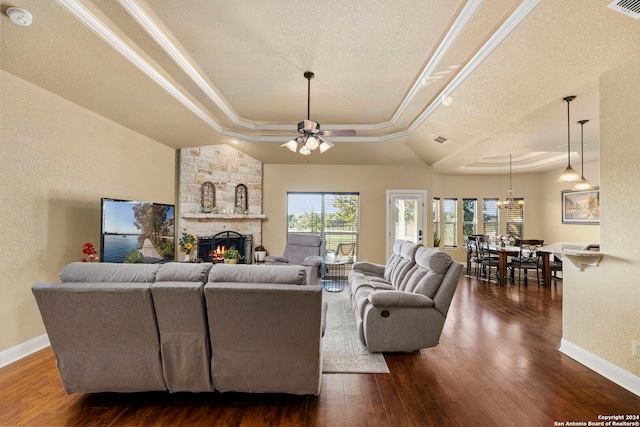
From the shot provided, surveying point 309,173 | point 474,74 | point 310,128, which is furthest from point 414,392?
point 309,173

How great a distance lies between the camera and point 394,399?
223 centimetres

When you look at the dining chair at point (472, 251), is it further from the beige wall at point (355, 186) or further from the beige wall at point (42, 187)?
the beige wall at point (42, 187)

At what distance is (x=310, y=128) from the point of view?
11.2 feet

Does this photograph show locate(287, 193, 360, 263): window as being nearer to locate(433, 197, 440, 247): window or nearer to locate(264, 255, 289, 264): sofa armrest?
locate(264, 255, 289, 264): sofa armrest

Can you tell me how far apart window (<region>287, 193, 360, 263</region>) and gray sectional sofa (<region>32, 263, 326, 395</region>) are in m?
4.98

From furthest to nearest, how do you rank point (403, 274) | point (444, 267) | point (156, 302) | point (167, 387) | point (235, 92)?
point (235, 92) → point (403, 274) → point (444, 267) → point (167, 387) → point (156, 302)

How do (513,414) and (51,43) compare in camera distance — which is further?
(51,43)

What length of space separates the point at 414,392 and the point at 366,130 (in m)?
4.43

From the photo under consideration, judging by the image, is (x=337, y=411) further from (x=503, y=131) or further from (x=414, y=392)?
(x=503, y=131)

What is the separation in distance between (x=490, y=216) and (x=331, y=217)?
5207mm

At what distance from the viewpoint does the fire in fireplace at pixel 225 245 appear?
5953mm

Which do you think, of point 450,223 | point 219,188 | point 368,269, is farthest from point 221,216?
point 450,223

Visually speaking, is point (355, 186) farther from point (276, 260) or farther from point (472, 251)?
point (472, 251)

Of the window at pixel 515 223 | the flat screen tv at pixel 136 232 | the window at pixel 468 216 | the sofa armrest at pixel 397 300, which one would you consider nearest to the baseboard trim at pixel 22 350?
the flat screen tv at pixel 136 232
